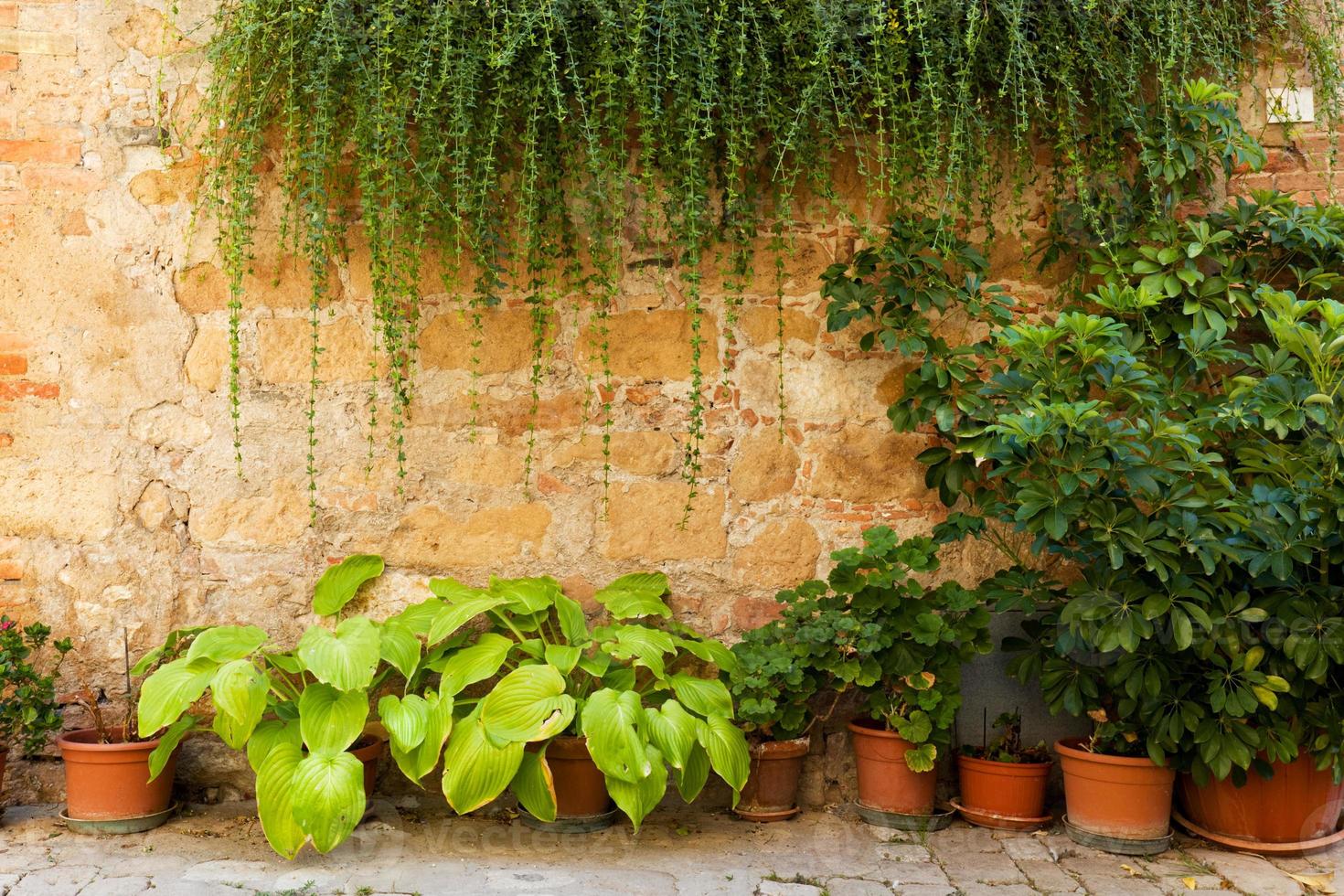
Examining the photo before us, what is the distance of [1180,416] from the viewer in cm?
308

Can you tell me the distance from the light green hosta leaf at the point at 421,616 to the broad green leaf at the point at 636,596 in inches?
17.8

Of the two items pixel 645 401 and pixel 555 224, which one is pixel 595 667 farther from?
pixel 555 224

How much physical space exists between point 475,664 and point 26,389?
1.59m

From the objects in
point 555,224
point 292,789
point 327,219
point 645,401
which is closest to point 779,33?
point 555,224

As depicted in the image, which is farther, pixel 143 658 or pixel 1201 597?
pixel 143 658

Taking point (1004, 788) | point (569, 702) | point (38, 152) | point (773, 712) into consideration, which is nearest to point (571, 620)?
point (569, 702)

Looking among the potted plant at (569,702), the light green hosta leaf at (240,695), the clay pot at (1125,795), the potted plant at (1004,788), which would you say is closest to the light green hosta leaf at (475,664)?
the potted plant at (569,702)

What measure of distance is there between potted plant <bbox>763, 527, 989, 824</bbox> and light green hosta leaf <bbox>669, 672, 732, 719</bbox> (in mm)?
236

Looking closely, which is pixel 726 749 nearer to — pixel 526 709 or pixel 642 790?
pixel 642 790

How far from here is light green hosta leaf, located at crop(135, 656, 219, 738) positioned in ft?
8.50

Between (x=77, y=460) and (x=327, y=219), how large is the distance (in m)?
1.01

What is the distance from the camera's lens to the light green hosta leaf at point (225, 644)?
2738mm

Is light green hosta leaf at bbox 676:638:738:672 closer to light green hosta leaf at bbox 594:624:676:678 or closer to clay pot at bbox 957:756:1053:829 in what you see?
light green hosta leaf at bbox 594:624:676:678

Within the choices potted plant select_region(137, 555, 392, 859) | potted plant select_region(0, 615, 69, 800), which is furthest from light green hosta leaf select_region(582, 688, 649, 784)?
potted plant select_region(0, 615, 69, 800)
